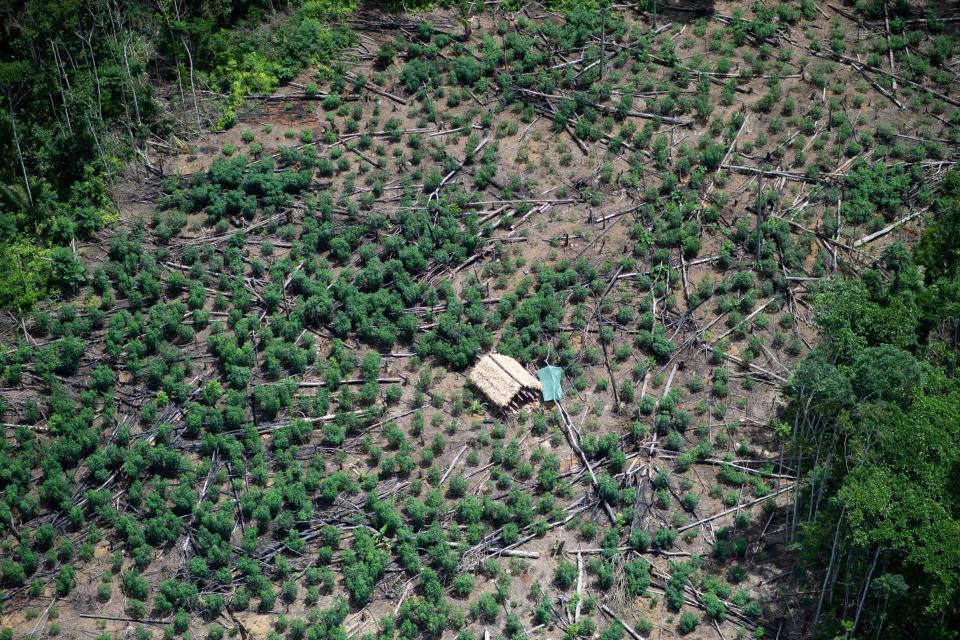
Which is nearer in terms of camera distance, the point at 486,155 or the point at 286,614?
the point at 286,614

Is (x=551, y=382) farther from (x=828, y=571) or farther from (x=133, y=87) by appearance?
(x=133, y=87)

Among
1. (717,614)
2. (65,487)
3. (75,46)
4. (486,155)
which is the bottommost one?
(717,614)

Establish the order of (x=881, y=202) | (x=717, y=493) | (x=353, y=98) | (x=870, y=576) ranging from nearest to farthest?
1. (x=870, y=576)
2. (x=717, y=493)
3. (x=881, y=202)
4. (x=353, y=98)

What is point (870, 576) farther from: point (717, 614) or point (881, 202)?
point (881, 202)

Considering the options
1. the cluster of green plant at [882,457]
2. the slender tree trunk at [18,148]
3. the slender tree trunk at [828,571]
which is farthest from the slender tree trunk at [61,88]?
the slender tree trunk at [828,571]

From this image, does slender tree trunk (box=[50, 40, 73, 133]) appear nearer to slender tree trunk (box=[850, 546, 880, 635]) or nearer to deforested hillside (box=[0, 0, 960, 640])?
deforested hillside (box=[0, 0, 960, 640])

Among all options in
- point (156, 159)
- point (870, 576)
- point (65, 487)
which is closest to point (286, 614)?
point (65, 487)

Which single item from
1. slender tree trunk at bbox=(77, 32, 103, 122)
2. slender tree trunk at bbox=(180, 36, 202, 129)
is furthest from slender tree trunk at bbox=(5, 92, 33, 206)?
slender tree trunk at bbox=(180, 36, 202, 129)
